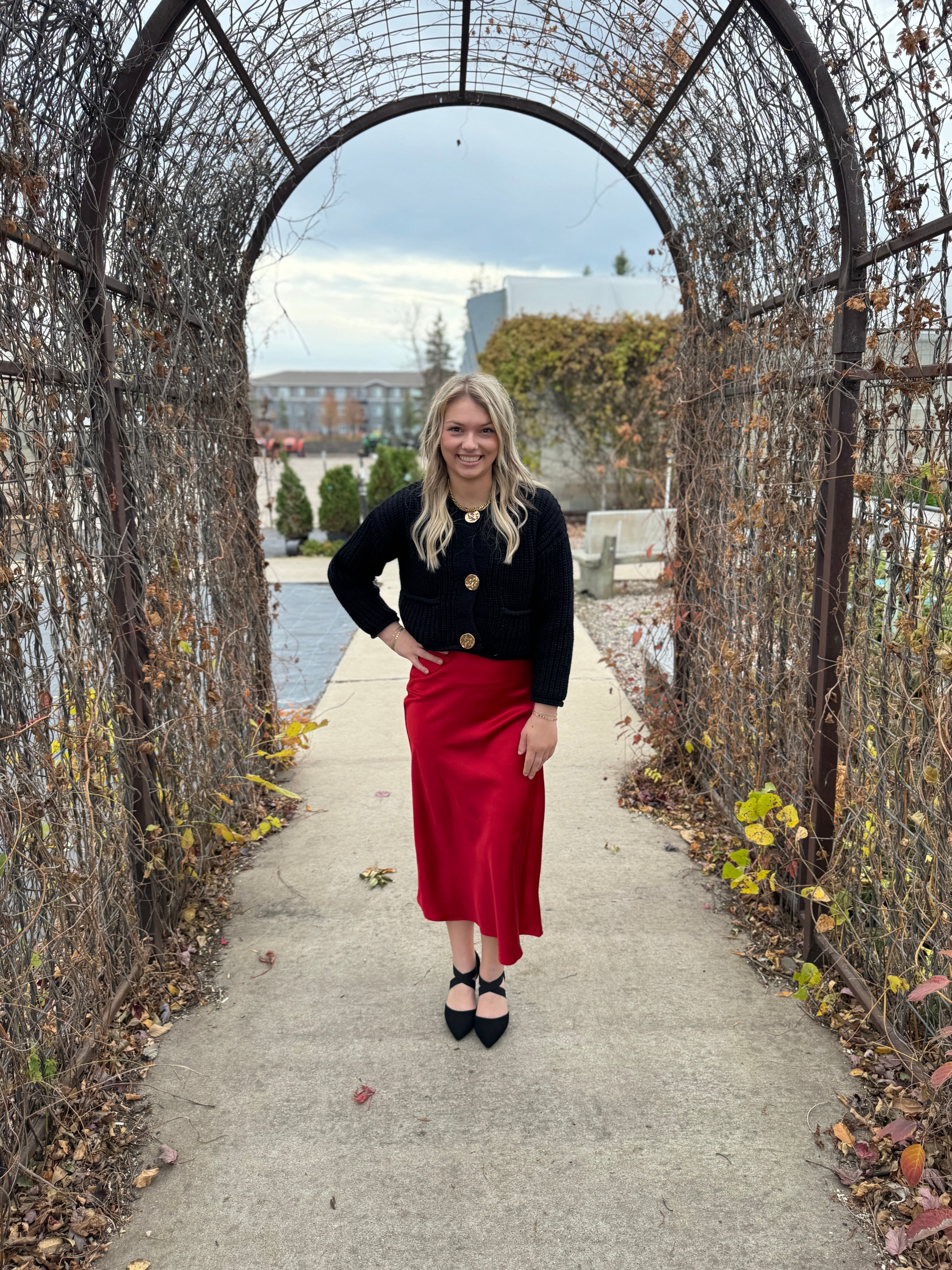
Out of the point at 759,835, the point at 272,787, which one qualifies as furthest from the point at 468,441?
the point at 272,787

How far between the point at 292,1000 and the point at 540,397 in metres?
12.7

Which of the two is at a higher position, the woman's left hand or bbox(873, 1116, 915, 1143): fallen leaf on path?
the woman's left hand

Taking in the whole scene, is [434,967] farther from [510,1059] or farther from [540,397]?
[540,397]

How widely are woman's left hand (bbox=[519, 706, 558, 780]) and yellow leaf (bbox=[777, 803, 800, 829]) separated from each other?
853 mm

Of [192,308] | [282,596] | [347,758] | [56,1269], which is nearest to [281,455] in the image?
[282,596]

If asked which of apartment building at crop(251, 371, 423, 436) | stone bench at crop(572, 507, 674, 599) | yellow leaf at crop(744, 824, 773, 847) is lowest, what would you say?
yellow leaf at crop(744, 824, 773, 847)

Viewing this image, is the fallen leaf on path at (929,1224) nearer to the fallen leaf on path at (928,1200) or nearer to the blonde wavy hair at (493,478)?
the fallen leaf on path at (928,1200)

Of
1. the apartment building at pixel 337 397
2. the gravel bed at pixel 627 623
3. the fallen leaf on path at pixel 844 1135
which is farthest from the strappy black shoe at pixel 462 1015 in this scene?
the apartment building at pixel 337 397

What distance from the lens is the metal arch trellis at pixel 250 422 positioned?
1.95 metres

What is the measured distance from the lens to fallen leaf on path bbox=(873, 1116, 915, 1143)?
5.95 feet

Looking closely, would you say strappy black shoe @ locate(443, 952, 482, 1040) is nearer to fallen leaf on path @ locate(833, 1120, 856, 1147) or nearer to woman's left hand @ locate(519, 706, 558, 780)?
woman's left hand @ locate(519, 706, 558, 780)

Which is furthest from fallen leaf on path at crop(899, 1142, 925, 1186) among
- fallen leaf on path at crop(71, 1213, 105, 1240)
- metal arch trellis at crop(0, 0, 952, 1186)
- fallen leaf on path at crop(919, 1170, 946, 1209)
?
fallen leaf on path at crop(71, 1213, 105, 1240)

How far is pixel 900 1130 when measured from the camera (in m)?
1.84

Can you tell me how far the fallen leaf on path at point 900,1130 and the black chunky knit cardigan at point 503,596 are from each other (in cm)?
119
